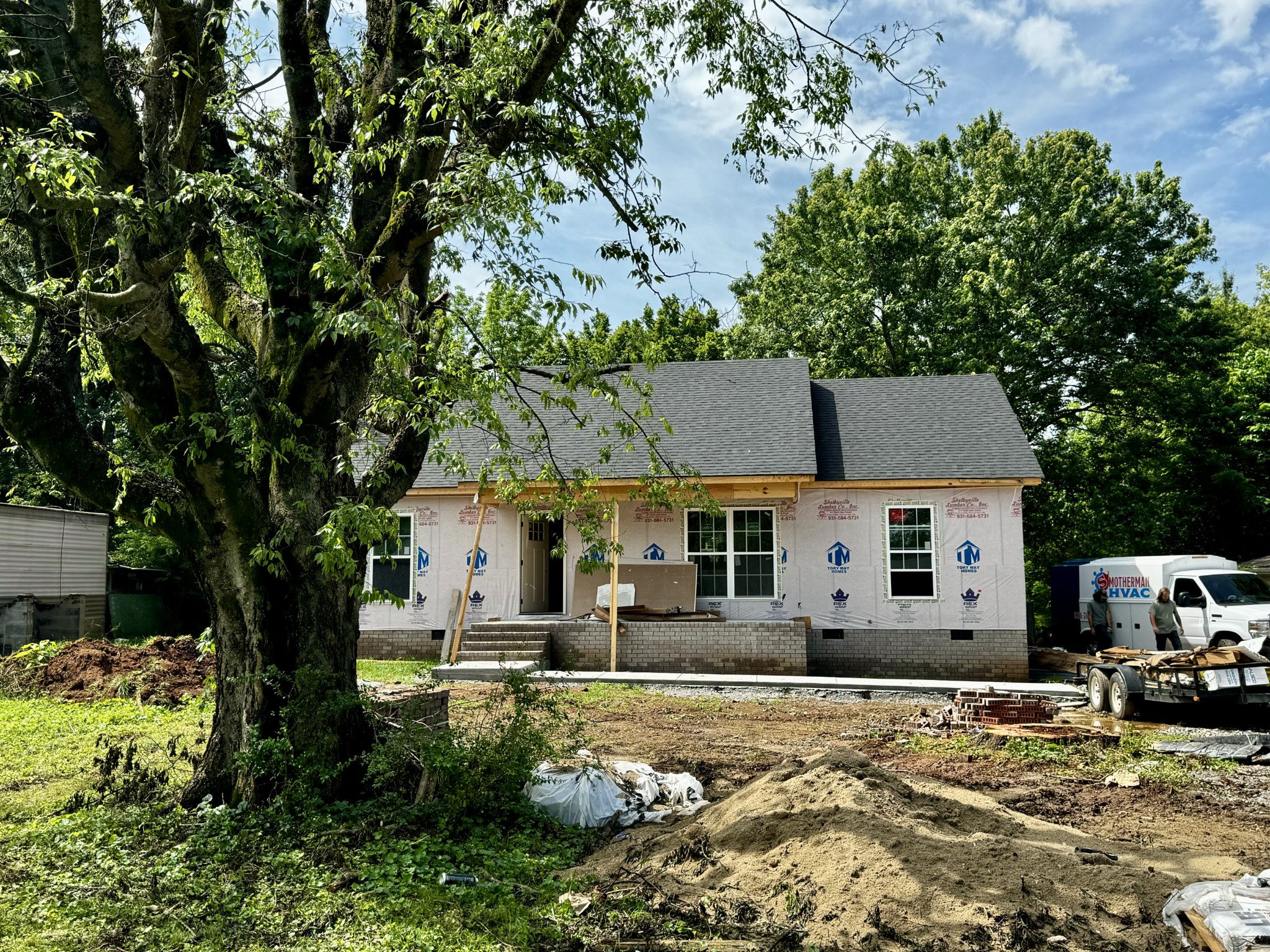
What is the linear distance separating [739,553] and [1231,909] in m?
13.5

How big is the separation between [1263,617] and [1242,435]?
1310 centimetres

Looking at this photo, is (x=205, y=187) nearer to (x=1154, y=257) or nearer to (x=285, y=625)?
(x=285, y=625)

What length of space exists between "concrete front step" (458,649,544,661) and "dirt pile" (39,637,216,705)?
4.48 meters

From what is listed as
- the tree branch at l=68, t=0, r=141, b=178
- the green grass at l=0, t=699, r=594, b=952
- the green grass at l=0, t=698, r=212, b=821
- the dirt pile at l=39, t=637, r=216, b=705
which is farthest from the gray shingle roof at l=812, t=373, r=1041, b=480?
the tree branch at l=68, t=0, r=141, b=178

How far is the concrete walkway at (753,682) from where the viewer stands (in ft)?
46.3

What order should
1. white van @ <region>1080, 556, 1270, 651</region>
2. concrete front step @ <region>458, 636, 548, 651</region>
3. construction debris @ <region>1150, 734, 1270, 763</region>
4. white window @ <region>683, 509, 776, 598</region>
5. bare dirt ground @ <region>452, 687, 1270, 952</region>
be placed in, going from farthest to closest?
white window @ <region>683, 509, 776, 598</region> < concrete front step @ <region>458, 636, 548, 651</region> < white van @ <region>1080, 556, 1270, 651</region> < construction debris @ <region>1150, 734, 1270, 763</region> < bare dirt ground @ <region>452, 687, 1270, 952</region>

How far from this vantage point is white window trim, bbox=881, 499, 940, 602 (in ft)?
55.8

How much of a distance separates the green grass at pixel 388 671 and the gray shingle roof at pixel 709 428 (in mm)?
3655

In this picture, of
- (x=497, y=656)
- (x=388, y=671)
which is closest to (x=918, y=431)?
(x=497, y=656)

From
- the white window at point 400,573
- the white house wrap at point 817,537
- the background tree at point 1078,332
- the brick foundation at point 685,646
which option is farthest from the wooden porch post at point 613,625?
the background tree at point 1078,332

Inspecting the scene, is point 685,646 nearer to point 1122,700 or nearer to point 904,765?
point 1122,700

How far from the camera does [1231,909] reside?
4.21 m

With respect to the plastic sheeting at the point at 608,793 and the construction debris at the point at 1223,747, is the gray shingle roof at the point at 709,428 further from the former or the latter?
the plastic sheeting at the point at 608,793

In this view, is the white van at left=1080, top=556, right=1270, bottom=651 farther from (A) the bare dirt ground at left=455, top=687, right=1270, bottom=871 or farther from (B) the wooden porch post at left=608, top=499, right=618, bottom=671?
(B) the wooden porch post at left=608, top=499, right=618, bottom=671
